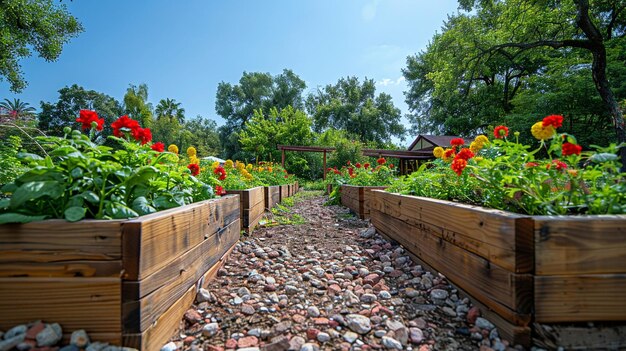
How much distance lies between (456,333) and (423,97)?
2628 cm

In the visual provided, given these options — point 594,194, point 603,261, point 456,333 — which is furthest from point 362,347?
point 594,194

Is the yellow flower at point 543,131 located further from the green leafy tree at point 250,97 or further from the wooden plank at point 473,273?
the green leafy tree at point 250,97

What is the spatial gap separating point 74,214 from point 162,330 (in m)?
0.56

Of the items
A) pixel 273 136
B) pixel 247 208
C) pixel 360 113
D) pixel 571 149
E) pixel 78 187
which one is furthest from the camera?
pixel 360 113

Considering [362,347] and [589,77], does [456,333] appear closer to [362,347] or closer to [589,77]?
[362,347]

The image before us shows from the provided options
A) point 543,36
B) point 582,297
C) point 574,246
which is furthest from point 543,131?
point 543,36

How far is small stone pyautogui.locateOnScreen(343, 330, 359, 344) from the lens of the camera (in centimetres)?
126

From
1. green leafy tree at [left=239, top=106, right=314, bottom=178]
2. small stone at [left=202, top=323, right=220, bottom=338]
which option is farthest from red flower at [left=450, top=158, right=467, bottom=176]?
green leafy tree at [left=239, top=106, right=314, bottom=178]

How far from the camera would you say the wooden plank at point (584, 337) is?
1059 millimetres

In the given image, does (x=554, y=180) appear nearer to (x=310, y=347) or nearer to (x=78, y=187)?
(x=310, y=347)

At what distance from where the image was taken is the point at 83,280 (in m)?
1.00

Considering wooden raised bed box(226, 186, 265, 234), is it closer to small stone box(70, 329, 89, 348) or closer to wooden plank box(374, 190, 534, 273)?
wooden plank box(374, 190, 534, 273)

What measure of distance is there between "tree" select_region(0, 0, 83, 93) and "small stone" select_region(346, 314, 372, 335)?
12.4 meters

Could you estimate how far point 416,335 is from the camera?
4.23ft
